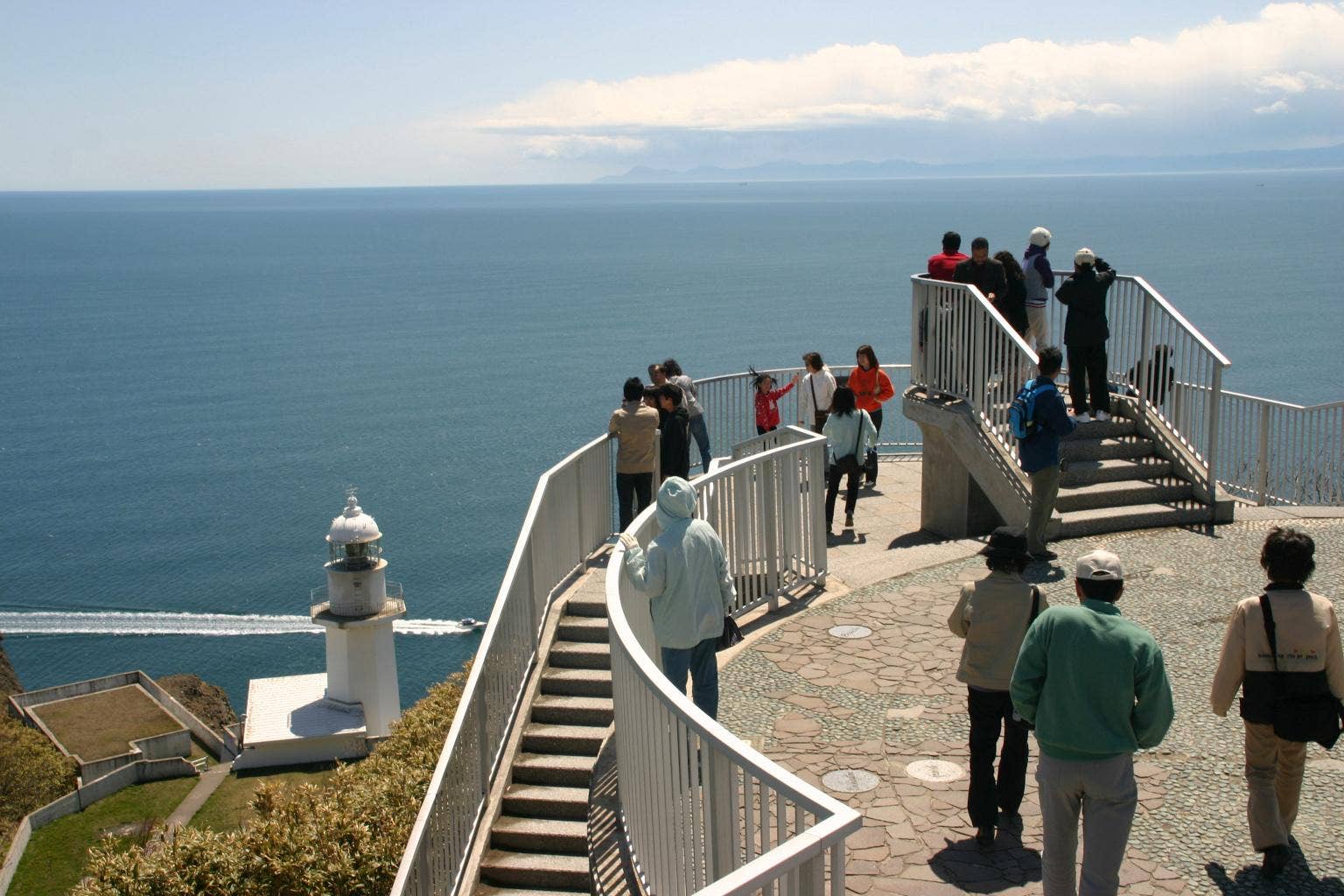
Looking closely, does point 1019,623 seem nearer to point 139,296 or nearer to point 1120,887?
point 1120,887

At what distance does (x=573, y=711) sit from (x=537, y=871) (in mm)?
1399

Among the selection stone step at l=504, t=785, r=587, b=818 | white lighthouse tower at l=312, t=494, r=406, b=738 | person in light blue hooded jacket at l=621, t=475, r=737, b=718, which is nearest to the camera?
person in light blue hooded jacket at l=621, t=475, r=737, b=718

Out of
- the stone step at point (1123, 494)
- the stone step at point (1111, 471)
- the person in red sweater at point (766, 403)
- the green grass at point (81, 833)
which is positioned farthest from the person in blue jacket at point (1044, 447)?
the green grass at point (81, 833)

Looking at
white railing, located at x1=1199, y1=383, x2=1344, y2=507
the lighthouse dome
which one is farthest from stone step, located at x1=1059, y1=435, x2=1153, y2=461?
the lighthouse dome

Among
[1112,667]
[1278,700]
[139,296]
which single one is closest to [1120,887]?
[1278,700]

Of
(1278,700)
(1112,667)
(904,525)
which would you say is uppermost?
(1112,667)

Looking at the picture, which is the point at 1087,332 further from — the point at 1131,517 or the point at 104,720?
the point at 104,720

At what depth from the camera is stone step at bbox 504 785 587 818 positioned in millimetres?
9766

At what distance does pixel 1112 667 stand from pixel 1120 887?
1.61 meters

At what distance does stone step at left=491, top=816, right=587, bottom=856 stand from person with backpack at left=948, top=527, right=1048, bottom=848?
3.89m

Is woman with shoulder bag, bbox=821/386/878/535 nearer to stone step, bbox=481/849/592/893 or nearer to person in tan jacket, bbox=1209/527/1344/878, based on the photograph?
stone step, bbox=481/849/592/893

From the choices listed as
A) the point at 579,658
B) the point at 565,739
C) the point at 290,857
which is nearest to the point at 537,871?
the point at 565,739

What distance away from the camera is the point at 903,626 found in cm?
1008

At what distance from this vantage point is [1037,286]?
13.8 m
